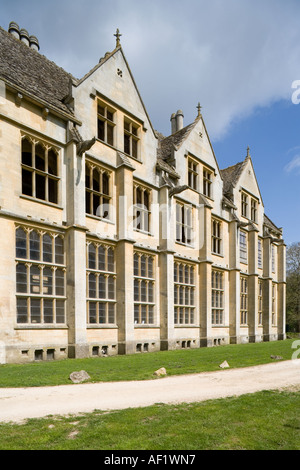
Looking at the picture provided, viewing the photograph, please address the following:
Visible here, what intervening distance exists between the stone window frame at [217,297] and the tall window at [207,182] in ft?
20.9

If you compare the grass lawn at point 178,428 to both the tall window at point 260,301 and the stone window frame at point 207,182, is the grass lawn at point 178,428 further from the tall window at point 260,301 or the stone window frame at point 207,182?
the tall window at point 260,301

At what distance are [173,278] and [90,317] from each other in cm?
718

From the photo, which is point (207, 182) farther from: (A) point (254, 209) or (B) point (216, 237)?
(A) point (254, 209)

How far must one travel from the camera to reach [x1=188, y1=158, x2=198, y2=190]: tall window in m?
27.5

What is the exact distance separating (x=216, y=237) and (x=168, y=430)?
2452 cm

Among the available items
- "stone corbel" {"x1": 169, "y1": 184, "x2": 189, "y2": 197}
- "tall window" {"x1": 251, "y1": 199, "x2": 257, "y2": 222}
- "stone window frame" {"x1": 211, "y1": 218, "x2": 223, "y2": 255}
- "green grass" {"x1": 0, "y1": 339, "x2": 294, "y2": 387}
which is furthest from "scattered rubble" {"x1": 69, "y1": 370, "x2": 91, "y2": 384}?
"tall window" {"x1": 251, "y1": 199, "x2": 257, "y2": 222}

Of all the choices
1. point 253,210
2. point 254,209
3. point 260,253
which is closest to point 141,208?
point 253,210

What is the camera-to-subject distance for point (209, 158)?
29.6 m

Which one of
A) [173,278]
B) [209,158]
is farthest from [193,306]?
[209,158]

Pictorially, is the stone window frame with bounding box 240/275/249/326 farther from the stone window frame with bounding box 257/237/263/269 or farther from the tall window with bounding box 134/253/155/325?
Answer: the tall window with bounding box 134/253/155/325

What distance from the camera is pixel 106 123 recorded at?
20.6 m

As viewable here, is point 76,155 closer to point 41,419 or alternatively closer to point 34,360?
point 34,360

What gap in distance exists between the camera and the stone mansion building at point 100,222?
51.7ft

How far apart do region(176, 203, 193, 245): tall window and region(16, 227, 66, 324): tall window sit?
10.2 metres
